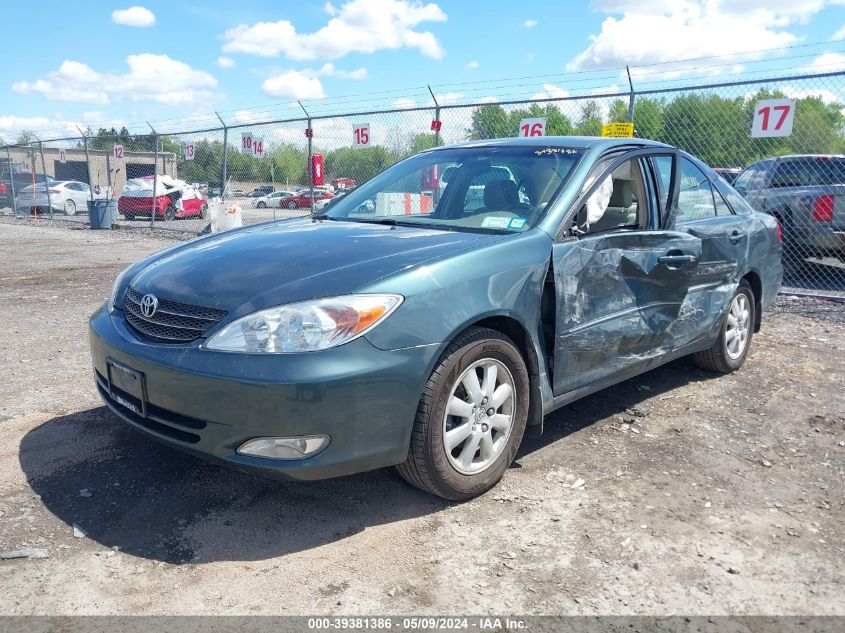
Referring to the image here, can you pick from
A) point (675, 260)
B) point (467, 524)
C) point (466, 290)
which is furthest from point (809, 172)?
point (467, 524)

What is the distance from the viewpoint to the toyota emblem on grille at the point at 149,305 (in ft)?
9.99

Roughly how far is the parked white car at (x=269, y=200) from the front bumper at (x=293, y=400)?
1478 cm

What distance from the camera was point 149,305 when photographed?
307 centimetres

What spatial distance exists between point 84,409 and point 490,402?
258cm

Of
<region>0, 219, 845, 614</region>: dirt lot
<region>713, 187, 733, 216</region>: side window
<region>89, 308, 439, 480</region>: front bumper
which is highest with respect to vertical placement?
<region>713, 187, 733, 216</region>: side window

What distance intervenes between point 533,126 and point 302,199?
8.23 m

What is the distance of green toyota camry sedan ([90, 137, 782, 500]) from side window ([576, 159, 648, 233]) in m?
0.01

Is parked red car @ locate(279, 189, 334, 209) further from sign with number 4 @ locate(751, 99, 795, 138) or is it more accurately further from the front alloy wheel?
the front alloy wheel

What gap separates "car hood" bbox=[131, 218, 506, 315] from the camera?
2850mm

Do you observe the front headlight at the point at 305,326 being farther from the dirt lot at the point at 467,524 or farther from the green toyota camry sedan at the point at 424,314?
the dirt lot at the point at 467,524

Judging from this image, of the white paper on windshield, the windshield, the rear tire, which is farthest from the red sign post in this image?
the white paper on windshield

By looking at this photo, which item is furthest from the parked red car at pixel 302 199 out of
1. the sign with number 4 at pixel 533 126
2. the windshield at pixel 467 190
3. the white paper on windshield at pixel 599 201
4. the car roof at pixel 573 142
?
the white paper on windshield at pixel 599 201

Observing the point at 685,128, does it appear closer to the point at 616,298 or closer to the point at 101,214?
the point at 616,298

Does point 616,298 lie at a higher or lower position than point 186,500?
higher
